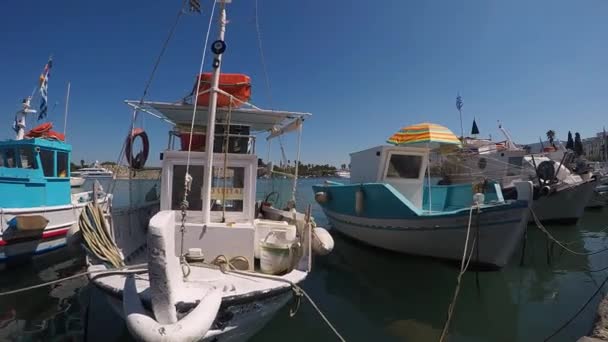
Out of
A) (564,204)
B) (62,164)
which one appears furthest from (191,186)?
(564,204)

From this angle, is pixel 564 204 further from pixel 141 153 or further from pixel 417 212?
pixel 141 153

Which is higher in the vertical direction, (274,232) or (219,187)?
(219,187)

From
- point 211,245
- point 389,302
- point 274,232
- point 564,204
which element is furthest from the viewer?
point 564,204

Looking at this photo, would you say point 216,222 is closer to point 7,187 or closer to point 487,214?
point 487,214

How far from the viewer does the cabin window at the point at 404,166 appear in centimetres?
1106

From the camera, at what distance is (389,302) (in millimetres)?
7125

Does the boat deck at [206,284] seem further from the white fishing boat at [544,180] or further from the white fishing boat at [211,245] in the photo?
the white fishing boat at [544,180]

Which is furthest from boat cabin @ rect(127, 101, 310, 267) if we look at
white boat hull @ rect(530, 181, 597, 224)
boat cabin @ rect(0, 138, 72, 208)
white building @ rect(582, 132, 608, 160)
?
white building @ rect(582, 132, 608, 160)

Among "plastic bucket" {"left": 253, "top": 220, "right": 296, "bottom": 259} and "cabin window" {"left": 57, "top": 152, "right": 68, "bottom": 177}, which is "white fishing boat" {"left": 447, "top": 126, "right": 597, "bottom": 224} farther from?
"cabin window" {"left": 57, "top": 152, "right": 68, "bottom": 177}

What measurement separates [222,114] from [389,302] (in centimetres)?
573

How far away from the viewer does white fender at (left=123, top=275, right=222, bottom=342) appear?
2781 millimetres

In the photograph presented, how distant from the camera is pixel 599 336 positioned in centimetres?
347

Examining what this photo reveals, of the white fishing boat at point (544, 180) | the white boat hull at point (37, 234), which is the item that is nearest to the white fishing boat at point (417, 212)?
the white fishing boat at point (544, 180)

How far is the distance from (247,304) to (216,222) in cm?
218
